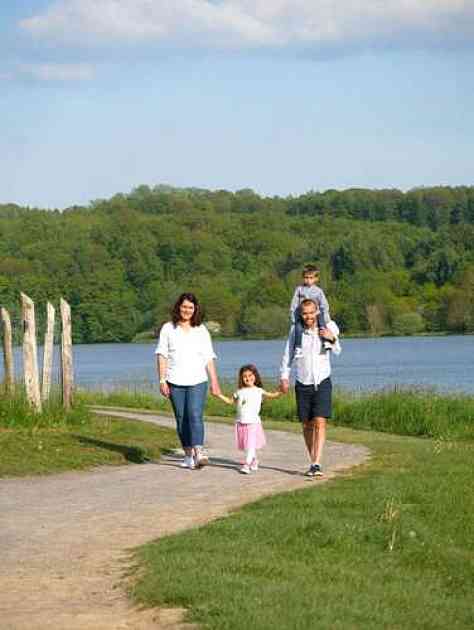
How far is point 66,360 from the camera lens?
66.9ft

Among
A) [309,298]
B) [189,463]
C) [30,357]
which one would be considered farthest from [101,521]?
[30,357]

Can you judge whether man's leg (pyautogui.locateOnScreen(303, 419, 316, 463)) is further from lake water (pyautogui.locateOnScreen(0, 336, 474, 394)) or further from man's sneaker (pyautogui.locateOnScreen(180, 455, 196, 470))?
lake water (pyautogui.locateOnScreen(0, 336, 474, 394))

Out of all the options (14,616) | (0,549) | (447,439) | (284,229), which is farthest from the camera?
(284,229)

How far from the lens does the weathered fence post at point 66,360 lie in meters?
19.5

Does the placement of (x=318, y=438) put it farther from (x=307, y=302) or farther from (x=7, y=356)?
(x=7, y=356)

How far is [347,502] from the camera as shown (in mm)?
11336

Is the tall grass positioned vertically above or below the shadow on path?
above

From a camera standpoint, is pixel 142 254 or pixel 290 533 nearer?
pixel 290 533

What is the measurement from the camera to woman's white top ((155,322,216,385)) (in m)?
14.6

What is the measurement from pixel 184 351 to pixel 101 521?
3.85 meters

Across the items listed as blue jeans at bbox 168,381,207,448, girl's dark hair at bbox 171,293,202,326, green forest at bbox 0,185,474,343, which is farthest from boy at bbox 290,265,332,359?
green forest at bbox 0,185,474,343

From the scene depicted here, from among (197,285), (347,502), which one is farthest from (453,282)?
(347,502)

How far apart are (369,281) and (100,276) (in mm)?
21863

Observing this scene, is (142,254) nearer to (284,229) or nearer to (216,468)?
(284,229)
